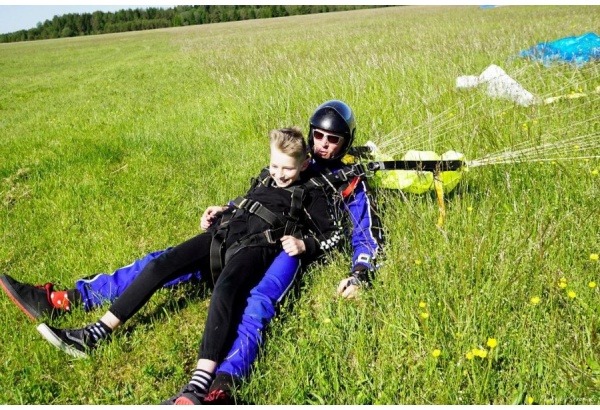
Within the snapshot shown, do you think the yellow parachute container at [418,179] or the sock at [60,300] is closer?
the sock at [60,300]

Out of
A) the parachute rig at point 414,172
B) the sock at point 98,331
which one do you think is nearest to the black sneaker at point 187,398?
the sock at point 98,331

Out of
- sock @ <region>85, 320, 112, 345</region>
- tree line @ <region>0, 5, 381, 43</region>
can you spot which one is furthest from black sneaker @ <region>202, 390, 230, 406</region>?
tree line @ <region>0, 5, 381, 43</region>

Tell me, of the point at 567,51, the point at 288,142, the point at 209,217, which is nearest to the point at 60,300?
the point at 209,217

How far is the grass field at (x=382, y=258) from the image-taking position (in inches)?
96.3

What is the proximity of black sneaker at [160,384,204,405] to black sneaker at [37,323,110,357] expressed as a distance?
2.59ft

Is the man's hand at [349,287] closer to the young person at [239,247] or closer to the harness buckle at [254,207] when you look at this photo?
the young person at [239,247]

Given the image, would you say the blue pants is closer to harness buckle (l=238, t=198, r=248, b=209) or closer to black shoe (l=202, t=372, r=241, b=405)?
black shoe (l=202, t=372, r=241, b=405)

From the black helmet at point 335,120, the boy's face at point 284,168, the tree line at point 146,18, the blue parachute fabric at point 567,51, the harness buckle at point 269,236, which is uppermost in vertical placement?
the tree line at point 146,18

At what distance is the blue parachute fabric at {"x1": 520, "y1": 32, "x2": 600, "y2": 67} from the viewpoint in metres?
7.35

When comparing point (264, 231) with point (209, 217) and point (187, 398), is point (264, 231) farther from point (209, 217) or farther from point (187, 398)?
point (187, 398)

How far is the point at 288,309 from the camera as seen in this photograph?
10.4 feet

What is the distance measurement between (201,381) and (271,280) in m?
0.85

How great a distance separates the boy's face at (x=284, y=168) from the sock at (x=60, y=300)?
178cm

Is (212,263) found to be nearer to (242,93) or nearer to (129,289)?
(129,289)
